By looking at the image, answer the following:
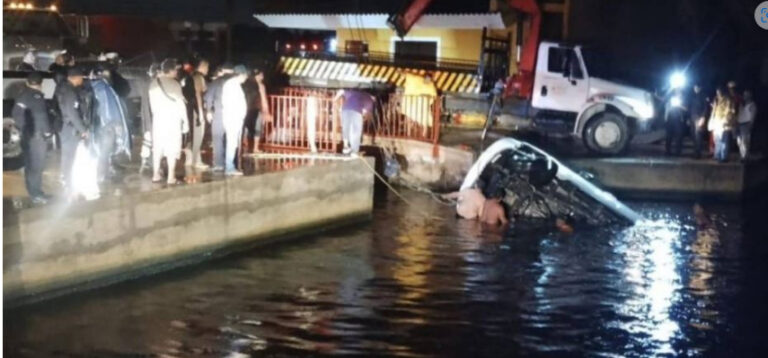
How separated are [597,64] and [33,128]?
12.6m

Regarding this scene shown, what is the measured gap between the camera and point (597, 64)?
21.8 m

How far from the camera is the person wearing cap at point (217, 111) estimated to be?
599 inches

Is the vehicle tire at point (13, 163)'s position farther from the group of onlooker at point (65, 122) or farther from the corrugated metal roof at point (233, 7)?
the corrugated metal roof at point (233, 7)

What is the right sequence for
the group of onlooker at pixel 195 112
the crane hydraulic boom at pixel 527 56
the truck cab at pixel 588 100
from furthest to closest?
the crane hydraulic boom at pixel 527 56, the truck cab at pixel 588 100, the group of onlooker at pixel 195 112

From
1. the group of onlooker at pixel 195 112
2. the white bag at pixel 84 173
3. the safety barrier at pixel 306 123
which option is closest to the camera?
the white bag at pixel 84 173

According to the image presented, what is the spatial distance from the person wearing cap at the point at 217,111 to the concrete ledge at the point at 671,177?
7989 mm

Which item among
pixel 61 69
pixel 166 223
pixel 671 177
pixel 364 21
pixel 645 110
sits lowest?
pixel 166 223

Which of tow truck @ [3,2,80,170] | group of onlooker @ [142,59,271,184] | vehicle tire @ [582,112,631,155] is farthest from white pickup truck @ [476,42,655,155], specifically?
tow truck @ [3,2,80,170]

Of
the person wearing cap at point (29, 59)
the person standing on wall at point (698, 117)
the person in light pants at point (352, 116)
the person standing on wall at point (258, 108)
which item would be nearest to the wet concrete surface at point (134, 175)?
the person standing on wall at point (258, 108)

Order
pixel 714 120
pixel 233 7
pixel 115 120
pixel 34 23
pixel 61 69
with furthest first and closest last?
pixel 233 7 < pixel 34 23 < pixel 714 120 < pixel 61 69 < pixel 115 120

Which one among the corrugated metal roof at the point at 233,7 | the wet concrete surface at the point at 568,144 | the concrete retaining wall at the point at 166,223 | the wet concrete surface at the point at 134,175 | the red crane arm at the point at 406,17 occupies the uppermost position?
the corrugated metal roof at the point at 233,7

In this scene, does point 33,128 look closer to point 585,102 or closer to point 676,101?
point 585,102

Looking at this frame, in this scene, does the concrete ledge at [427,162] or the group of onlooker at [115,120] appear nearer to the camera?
the group of onlooker at [115,120]

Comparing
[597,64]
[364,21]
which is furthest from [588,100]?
[364,21]
